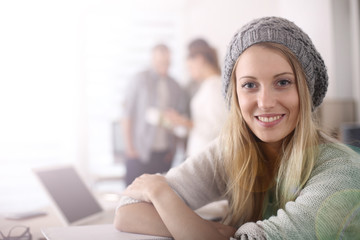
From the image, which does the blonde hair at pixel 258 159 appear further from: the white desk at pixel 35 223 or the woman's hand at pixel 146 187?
the white desk at pixel 35 223

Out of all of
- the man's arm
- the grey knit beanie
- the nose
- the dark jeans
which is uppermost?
the grey knit beanie

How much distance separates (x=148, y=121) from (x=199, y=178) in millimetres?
1880

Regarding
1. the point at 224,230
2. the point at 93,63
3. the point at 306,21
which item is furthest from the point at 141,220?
the point at 93,63

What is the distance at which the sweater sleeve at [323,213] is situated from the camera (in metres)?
0.80

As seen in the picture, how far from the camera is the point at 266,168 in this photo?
114cm

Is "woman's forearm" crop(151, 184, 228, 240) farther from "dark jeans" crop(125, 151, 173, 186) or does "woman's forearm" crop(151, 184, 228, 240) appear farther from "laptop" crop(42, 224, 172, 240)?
"dark jeans" crop(125, 151, 173, 186)

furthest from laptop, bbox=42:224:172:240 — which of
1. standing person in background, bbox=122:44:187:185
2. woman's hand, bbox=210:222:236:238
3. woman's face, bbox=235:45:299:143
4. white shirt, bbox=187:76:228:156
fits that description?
standing person in background, bbox=122:44:187:185

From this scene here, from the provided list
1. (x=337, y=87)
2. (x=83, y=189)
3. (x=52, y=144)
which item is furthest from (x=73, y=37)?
(x=83, y=189)

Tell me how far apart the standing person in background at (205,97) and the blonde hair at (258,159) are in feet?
3.62

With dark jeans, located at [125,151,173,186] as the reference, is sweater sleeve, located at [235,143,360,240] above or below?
above

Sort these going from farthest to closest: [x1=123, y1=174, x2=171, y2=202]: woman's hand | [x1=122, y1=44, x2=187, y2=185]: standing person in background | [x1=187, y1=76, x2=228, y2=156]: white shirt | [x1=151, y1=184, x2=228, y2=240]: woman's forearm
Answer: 1. [x1=122, y1=44, x2=187, y2=185]: standing person in background
2. [x1=187, y1=76, x2=228, y2=156]: white shirt
3. [x1=123, y1=174, x2=171, y2=202]: woman's hand
4. [x1=151, y1=184, x2=228, y2=240]: woman's forearm

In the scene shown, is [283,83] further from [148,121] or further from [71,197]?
[148,121]

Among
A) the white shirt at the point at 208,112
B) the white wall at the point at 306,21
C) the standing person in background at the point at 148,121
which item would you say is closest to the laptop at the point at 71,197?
the white shirt at the point at 208,112

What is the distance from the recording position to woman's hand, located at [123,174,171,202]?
101 cm
